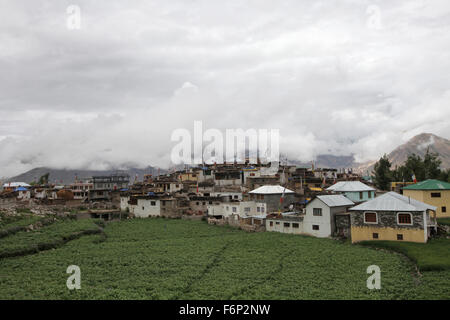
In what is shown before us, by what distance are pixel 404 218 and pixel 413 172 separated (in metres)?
40.6

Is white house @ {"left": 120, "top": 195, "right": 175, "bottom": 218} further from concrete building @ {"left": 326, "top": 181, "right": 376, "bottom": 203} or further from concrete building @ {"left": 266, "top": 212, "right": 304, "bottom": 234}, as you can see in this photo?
concrete building @ {"left": 326, "top": 181, "right": 376, "bottom": 203}

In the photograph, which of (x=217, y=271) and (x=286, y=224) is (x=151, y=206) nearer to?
(x=286, y=224)

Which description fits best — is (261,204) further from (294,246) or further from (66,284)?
(66,284)

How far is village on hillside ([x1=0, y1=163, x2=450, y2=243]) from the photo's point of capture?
37281mm

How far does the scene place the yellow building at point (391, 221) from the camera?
34.9 meters

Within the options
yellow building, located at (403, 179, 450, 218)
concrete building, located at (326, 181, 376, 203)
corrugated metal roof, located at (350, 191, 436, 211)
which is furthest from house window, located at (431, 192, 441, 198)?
corrugated metal roof, located at (350, 191, 436, 211)

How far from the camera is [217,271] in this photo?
27.5 metres

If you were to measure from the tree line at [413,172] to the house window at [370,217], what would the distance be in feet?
111

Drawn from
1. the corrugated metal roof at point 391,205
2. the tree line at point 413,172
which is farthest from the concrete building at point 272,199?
the tree line at point 413,172

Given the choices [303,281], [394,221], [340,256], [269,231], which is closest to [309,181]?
[269,231]
